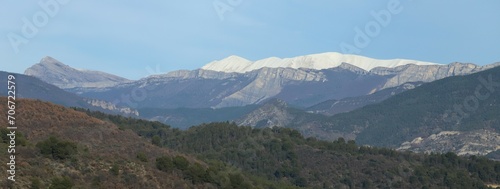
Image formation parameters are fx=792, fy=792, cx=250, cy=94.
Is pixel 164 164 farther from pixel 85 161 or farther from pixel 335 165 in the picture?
pixel 335 165

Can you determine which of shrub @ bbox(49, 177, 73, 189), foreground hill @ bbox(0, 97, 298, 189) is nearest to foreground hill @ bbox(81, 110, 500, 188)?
foreground hill @ bbox(0, 97, 298, 189)

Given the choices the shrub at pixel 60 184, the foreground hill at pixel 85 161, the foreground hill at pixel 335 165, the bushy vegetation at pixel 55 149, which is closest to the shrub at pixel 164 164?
the foreground hill at pixel 85 161

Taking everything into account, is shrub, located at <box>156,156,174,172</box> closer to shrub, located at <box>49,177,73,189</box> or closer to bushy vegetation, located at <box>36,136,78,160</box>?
bushy vegetation, located at <box>36,136,78,160</box>

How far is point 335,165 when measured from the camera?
178125 millimetres

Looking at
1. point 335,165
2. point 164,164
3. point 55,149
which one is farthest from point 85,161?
point 335,165

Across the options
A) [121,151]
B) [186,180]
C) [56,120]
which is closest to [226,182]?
[186,180]

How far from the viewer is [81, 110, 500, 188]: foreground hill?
554 ft

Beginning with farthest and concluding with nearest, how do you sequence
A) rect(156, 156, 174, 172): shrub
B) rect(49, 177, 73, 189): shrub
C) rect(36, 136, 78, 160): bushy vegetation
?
rect(156, 156, 174, 172): shrub < rect(36, 136, 78, 160): bushy vegetation < rect(49, 177, 73, 189): shrub

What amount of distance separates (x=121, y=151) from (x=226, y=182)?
663 inches

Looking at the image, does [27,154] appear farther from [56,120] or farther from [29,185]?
[56,120]

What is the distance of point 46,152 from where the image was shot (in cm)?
8350

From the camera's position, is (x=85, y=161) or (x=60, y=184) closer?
(x=60, y=184)

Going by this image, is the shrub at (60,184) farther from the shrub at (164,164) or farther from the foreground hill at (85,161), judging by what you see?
the shrub at (164,164)

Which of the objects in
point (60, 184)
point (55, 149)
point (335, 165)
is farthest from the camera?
point (335, 165)
